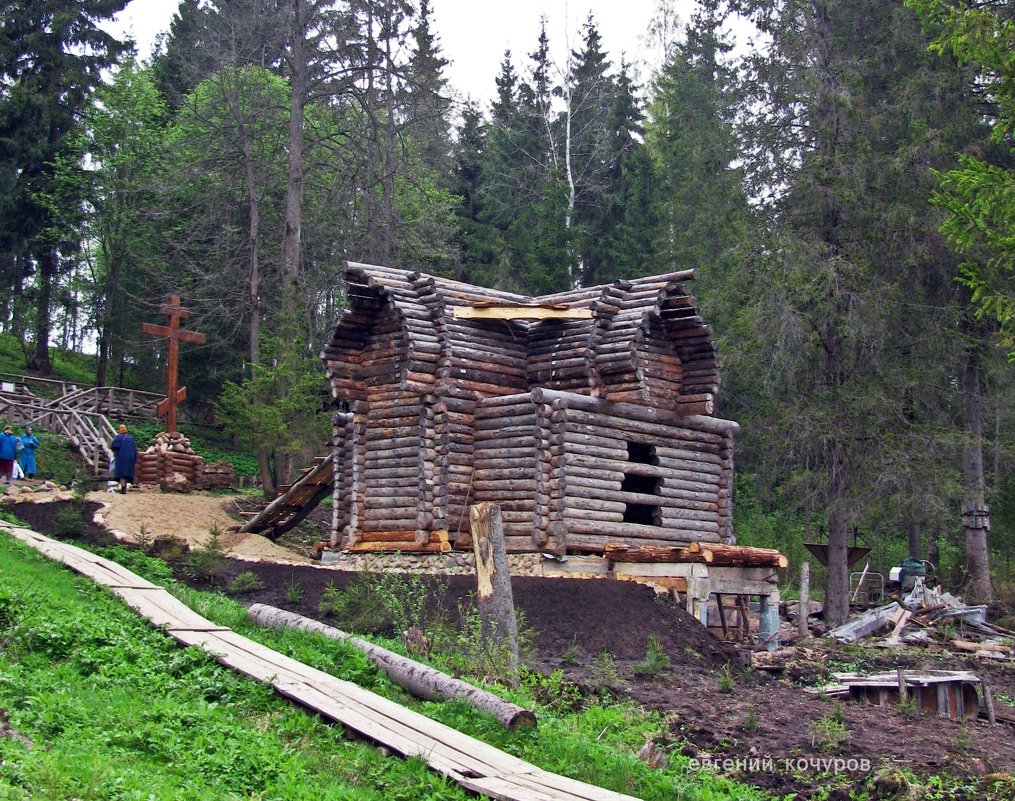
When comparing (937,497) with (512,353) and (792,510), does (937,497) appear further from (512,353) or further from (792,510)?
(512,353)

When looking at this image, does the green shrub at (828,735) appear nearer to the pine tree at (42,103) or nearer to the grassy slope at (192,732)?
the grassy slope at (192,732)

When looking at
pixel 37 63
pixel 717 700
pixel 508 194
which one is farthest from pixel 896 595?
pixel 37 63

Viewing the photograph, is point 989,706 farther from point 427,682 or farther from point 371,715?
point 371,715

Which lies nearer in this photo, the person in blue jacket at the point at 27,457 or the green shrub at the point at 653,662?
the green shrub at the point at 653,662

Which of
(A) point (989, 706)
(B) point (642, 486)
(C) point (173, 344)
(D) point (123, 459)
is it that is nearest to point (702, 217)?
(B) point (642, 486)

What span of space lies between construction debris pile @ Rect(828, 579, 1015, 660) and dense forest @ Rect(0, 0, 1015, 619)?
1.96 m

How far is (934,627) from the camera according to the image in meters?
22.9

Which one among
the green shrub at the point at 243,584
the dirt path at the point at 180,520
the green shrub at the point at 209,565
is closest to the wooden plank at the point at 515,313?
the dirt path at the point at 180,520

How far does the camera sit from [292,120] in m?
31.0

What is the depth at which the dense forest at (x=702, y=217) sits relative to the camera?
2586 cm

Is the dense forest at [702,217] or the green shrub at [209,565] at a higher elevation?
the dense forest at [702,217]

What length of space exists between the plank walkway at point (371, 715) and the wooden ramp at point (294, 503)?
492 inches

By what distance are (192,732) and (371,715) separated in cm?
143

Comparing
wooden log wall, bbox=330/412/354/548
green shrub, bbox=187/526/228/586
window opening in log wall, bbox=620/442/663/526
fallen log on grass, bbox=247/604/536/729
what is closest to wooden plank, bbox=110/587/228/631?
fallen log on grass, bbox=247/604/536/729
